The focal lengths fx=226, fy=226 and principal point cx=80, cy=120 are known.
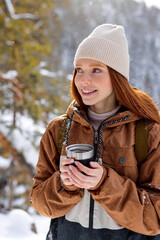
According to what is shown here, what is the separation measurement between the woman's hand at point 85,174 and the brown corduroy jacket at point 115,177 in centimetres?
5

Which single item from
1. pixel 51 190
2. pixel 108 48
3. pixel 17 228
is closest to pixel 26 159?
pixel 17 228

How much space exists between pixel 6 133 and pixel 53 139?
3797 millimetres

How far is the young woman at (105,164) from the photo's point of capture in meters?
1.09

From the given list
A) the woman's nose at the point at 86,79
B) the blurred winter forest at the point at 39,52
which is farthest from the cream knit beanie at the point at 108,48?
the blurred winter forest at the point at 39,52

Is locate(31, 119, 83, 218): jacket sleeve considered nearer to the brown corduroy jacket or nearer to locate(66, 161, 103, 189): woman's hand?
the brown corduroy jacket

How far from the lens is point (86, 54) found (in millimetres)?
1300

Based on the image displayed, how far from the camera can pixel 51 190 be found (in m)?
1.24

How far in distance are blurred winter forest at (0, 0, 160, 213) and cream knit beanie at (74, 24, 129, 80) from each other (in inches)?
101

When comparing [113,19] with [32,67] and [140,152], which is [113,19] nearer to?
[32,67]

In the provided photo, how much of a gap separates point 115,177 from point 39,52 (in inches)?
184

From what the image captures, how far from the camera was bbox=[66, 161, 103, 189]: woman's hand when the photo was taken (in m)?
0.98

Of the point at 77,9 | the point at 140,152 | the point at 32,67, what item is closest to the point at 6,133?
the point at 32,67

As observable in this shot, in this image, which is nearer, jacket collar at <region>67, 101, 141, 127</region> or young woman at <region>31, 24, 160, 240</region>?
young woman at <region>31, 24, 160, 240</region>

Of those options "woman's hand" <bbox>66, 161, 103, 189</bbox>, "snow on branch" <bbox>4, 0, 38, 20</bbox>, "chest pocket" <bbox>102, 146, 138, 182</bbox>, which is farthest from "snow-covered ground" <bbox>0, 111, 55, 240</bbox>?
"woman's hand" <bbox>66, 161, 103, 189</bbox>
